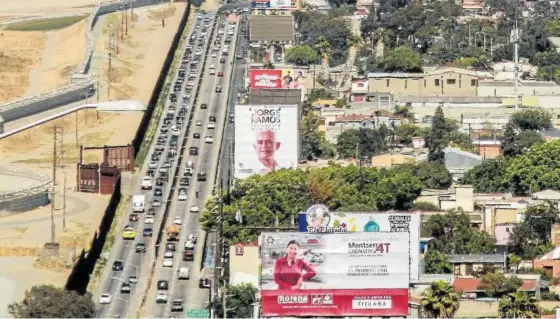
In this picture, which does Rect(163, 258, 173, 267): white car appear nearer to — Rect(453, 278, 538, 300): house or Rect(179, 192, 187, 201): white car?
Rect(453, 278, 538, 300): house

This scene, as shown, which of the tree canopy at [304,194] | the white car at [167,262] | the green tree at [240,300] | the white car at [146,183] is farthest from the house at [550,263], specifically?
the white car at [146,183]

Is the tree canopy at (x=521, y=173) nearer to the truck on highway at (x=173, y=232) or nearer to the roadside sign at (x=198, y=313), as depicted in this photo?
the truck on highway at (x=173, y=232)

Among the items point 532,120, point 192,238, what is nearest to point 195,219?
point 192,238

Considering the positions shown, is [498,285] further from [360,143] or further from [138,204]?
[360,143]

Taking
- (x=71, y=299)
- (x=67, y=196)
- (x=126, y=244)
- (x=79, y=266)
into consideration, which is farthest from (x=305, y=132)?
(x=71, y=299)

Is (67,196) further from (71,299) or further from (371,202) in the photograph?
(71,299)

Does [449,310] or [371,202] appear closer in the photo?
[449,310]
